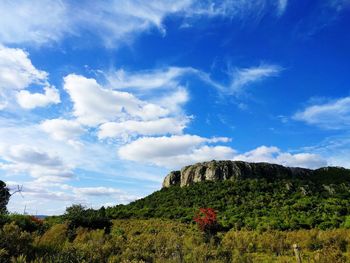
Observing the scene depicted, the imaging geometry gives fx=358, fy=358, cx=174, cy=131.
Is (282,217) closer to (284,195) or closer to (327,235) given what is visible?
(284,195)

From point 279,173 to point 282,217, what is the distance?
4733cm

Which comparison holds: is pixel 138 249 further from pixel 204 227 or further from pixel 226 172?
pixel 226 172

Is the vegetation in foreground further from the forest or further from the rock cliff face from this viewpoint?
the rock cliff face

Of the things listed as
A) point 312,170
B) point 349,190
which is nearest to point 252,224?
point 349,190

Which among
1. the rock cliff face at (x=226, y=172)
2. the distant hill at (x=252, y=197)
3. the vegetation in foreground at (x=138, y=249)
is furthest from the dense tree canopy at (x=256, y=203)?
the vegetation in foreground at (x=138, y=249)

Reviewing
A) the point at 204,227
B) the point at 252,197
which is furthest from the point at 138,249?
the point at 252,197

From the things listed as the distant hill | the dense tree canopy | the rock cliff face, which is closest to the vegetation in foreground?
the distant hill

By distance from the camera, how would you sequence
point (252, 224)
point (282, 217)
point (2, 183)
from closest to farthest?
point (252, 224) < point (282, 217) < point (2, 183)

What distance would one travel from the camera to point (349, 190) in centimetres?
6975

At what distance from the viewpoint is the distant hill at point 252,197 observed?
150ft

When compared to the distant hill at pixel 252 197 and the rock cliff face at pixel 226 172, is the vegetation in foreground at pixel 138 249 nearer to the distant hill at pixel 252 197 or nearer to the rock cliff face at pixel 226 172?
the distant hill at pixel 252 197

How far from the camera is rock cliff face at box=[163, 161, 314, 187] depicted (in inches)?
3462

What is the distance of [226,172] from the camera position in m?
88.6

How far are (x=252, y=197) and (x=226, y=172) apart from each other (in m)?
21.7
